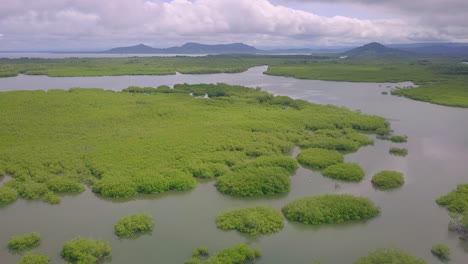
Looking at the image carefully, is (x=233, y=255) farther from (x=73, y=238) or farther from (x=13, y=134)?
(x=13, y=134)

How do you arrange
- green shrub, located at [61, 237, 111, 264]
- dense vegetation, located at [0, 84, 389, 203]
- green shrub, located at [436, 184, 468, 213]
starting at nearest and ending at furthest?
1. green shrub, located at [61, 237, 111, 264]
2. green shrub, located at [436, 184, 468, 213]
3. dense vegetation, located at [0, 84, 389, 203]

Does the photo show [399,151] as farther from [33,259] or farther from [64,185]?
[33,259]

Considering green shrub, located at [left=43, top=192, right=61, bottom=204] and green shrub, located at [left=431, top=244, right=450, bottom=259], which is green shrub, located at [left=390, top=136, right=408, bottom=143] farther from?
green shrub, located at [left=43, top=192, right=61, bottom=204]

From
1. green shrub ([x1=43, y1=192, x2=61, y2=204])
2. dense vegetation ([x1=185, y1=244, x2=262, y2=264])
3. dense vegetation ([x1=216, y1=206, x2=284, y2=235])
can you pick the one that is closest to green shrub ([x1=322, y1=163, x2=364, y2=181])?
dense vegetation ([x1=216, y1=206, x2=284, y2=235])

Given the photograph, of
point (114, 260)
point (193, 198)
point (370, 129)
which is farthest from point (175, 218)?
point (370, 129)

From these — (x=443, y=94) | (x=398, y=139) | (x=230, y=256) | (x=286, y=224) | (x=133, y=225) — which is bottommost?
(x=286, y=224)

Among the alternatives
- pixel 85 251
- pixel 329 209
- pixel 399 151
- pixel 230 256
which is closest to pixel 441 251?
pixel 329 209
